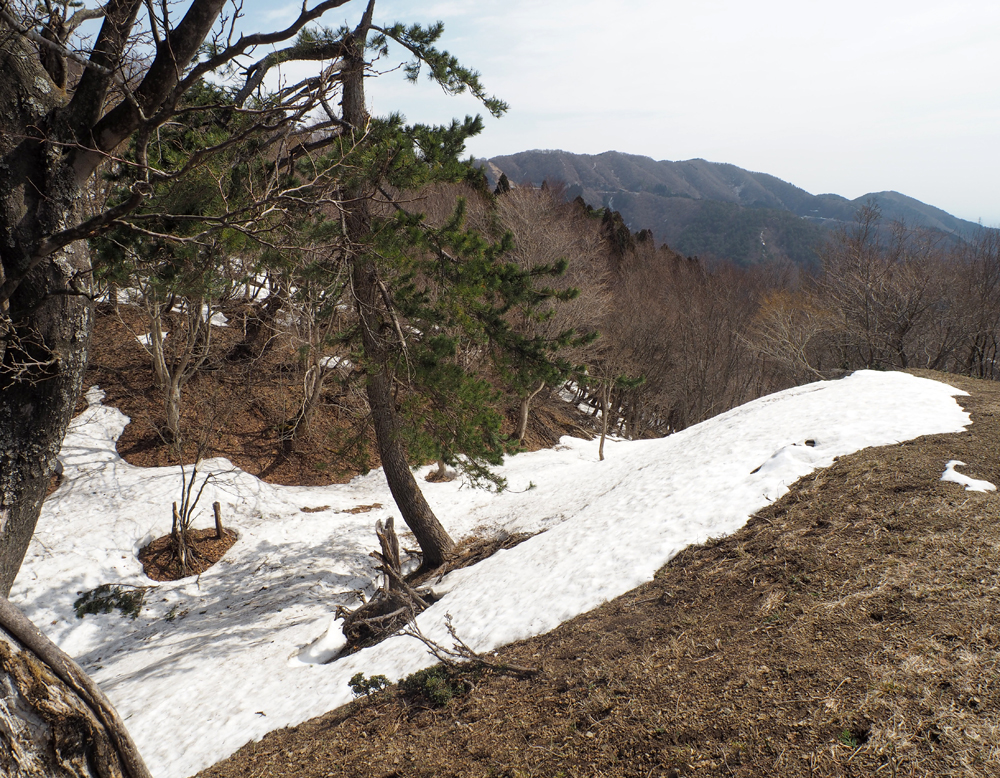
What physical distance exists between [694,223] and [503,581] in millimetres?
124272

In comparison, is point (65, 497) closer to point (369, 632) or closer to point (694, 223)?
point (369, 632)

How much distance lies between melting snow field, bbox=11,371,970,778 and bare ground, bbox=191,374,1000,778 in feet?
2.25

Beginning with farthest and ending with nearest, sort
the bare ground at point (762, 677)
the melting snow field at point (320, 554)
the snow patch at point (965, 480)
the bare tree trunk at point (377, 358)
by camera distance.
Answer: the bare tree trunk at point (377, 358) → the melting snow field at point (320, 554) → the snow patch at point (965, 480) → the bare ground at point (762, 677)

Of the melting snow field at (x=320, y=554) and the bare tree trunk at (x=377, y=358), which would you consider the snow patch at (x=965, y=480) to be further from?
the bare tree trunk at (x=377, y=358)

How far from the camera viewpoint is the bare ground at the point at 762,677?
102 inches

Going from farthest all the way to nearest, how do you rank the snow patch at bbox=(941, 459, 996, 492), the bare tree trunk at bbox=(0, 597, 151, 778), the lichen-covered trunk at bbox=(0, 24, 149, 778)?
the snow patch at bbox=(941, 459, 996, 492), the lichen-covered trunk at bbox=(0, 24, 149, 778), the bare tree trunk at bbox=(0, 597, 151, 778)

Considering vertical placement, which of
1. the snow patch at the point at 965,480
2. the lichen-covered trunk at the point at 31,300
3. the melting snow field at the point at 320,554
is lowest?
the melting snow field at the point at 320,554

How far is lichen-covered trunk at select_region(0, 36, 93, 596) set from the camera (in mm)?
2949

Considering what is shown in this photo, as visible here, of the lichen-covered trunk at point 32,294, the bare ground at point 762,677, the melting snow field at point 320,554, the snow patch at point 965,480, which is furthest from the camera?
the melting snow field at point 320,554

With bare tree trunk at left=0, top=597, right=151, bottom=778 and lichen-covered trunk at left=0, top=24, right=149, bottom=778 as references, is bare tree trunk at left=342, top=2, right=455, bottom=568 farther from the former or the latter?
bare tree trunk at left=0, top=597, right=151, bottom=778

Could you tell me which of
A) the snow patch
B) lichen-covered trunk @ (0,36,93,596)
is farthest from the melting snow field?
lichen-covered trunk @ (0,36,93,596)

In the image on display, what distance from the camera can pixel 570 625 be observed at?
4.75 metres

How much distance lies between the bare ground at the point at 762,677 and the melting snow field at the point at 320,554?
686 mm

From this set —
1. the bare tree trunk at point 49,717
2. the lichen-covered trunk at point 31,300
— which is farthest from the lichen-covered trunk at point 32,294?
the bare tree trunk at point 49,717
